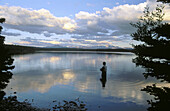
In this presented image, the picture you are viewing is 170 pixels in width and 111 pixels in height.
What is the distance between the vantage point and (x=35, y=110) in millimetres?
10836

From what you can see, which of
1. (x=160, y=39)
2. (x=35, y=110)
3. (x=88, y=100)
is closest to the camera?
(x=160, y=39)

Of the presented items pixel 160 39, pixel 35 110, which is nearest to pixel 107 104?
pixel 35 110

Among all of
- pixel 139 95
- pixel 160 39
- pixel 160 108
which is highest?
pixel 160 39

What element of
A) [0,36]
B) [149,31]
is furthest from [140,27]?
[0,36]

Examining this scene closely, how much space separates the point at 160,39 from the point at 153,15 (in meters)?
2.83

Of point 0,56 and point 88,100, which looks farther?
point 88,100

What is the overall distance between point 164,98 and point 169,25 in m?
4.78

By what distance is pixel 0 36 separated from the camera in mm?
13539

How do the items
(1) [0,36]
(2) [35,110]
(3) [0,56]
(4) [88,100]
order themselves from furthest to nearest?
(4) [88,100] → (1) [0,36] → (3) [0,56] → (2) [35,110]

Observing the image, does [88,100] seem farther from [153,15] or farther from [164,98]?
[153,15]

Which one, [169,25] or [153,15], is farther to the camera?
[153,15]

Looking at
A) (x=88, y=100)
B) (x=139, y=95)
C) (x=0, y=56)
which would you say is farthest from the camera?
(x=139, y=95)

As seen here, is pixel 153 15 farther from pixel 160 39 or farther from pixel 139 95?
pixel 139 95

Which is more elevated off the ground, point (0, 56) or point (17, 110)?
point (0, 56)
